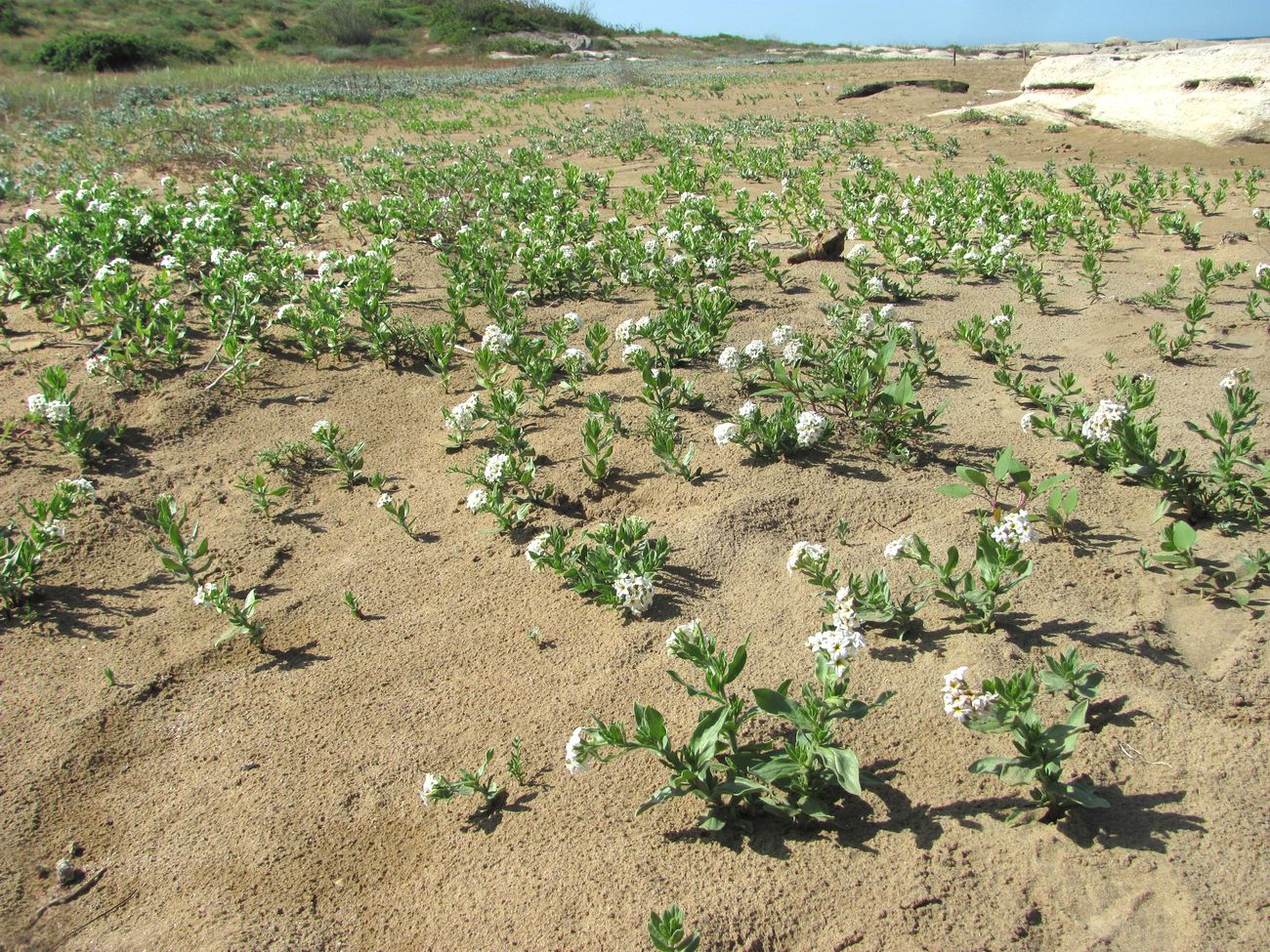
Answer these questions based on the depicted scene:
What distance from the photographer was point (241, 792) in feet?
9.05

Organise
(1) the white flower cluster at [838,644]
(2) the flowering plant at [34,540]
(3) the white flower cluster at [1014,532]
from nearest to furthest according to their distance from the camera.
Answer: (1) the white flower cluster at [838,644]
(3) the white flower cluster at [1014,532]
(2) the flowering plant at [34,540]

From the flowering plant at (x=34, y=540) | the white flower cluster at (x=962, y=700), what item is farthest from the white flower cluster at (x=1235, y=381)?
the flowering plant at (x=34, y=540)

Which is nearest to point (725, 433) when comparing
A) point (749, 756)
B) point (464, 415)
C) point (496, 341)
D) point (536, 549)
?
point (536, 549)

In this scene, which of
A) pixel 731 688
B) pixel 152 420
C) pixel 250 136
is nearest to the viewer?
pixel 731 688

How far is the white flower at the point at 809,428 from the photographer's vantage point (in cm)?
407

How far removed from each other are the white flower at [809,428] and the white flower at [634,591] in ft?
4.08

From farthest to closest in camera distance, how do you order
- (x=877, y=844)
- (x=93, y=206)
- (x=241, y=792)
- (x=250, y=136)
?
(x=250, y=136) → (x=93, y=206) → (x=241, y=792) → (x=877, y=844)

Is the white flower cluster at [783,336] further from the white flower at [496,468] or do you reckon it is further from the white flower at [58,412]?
the white flower at [58,412]

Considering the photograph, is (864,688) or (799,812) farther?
(864,688)

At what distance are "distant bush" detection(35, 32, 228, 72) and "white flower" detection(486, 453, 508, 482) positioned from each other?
121 ft

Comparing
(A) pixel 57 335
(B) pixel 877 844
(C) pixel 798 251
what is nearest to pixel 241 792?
(B) pixel 877 844

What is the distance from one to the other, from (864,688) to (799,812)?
60 cm

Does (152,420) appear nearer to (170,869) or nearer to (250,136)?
(170,869)

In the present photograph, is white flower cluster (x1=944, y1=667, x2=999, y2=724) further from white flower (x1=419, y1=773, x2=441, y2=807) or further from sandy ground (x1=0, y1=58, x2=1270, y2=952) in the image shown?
white flower (x1=419, y1=773, x2=441, y2=807)
